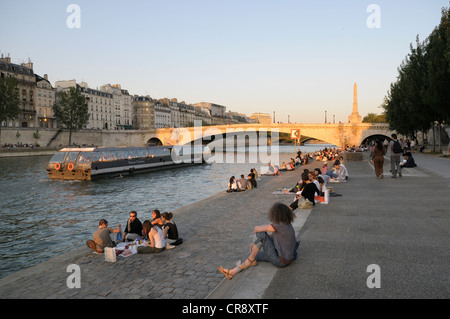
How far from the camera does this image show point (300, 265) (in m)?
6.62

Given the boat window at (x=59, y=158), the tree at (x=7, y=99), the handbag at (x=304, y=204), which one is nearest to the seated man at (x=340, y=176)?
the handbag at (x=304, y=204)

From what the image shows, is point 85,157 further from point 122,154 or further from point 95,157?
point 122,154

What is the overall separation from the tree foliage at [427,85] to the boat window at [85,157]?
110ft

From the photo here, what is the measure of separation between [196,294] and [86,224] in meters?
11.4

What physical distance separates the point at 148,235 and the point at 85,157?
2997 cm

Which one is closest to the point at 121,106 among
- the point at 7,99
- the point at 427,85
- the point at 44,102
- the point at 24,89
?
the point at 44,102

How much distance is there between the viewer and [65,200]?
75.8 feet

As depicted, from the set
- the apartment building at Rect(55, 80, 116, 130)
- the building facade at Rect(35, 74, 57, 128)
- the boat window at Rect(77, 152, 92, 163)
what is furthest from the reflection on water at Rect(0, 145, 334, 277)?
the apartment building at Rect(55, 80, 116, 130)

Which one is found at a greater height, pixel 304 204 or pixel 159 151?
pixel 159 151

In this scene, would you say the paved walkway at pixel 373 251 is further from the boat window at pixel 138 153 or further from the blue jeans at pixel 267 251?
the boat window at pixel 138 153

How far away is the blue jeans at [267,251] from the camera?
661 cm

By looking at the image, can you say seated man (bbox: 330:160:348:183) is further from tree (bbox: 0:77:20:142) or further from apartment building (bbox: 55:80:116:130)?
apartment building (bbox: 55:80:116:130)
